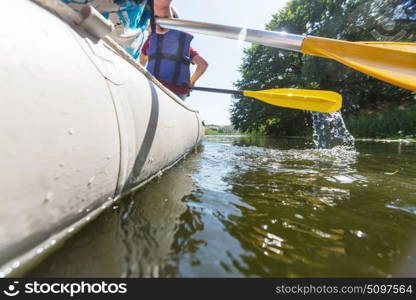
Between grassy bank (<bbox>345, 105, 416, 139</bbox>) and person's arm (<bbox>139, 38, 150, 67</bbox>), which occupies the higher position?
person's arm (<bbox>139, 38, 150, 67</bbox>)

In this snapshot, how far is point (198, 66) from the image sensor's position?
153 inches

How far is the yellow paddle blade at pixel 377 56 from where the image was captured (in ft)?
5.76

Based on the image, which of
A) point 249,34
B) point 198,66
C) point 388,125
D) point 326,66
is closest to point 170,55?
point 198,66

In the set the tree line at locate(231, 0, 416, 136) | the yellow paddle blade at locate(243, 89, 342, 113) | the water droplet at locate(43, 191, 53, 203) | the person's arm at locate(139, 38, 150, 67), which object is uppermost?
the tree line at locate(231, 0, 416, 136)

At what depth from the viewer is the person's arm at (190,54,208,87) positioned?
149 inches

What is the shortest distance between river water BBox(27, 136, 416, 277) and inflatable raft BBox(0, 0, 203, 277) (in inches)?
3.4

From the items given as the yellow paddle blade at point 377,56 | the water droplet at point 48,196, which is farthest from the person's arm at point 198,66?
the water droplet at point 48,196

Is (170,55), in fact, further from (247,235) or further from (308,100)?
(247,235)

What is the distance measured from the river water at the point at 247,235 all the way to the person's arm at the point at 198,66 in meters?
2.86

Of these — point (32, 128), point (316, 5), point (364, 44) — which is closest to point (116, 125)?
point (32, 128)

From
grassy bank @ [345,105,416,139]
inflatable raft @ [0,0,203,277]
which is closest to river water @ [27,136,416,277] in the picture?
inflatable raft @ [0,0,203,277]

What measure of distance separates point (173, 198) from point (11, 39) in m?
0.96

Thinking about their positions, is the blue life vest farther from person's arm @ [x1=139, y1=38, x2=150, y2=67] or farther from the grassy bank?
the grassy bank

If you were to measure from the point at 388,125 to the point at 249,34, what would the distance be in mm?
11038
